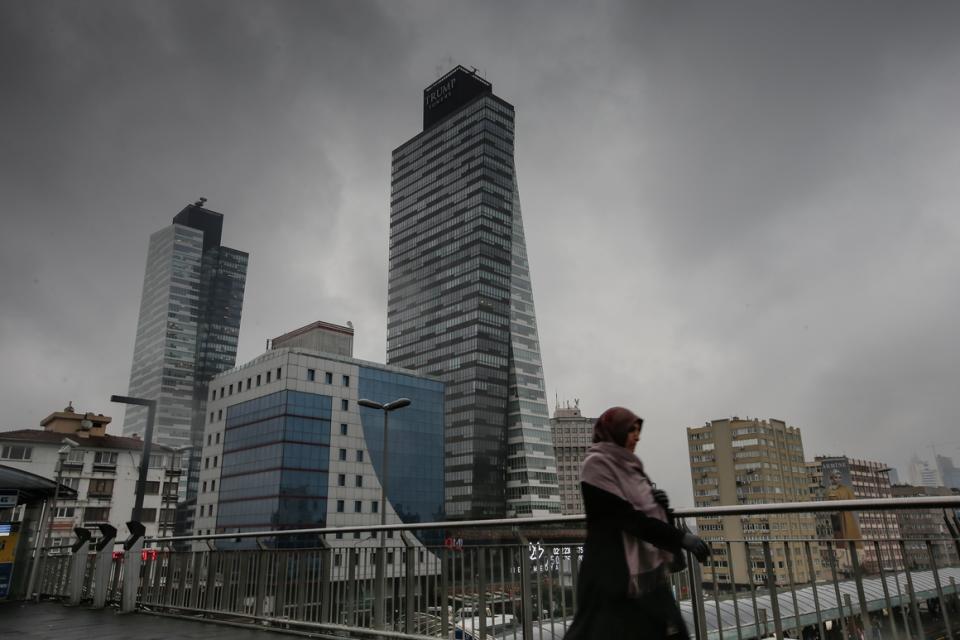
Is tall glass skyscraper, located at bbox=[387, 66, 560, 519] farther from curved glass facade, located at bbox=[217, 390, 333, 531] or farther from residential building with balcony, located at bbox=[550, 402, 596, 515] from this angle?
residential building with balcony, located at bbox=[550, 402, 596, 515]

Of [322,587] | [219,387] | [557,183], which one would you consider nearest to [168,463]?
[219,387]

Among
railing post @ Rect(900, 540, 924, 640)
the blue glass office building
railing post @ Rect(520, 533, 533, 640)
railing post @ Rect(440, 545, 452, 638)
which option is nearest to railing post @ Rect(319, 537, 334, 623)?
railing post @ Rect(440, 545, 452, 638)

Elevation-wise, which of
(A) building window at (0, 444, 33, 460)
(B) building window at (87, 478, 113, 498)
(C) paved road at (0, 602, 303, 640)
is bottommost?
(C) paved road at (0, 602, 303, 640)

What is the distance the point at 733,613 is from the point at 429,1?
46528 mm

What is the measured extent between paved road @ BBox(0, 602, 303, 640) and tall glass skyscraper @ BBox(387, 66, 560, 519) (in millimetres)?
107449

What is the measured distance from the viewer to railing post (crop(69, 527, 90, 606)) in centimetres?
1067

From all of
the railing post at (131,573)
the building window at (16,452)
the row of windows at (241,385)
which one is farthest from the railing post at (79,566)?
the building window at (16,452)

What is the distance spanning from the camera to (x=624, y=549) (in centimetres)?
296

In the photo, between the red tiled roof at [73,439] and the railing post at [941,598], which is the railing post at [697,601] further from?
the red tiled roof at [73,439]

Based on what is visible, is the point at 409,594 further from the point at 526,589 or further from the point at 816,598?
the point at 816,598

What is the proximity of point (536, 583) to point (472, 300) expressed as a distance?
122076 mm

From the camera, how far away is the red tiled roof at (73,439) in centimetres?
6694

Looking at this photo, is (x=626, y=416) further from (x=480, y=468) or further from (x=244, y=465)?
(x=480, y=468)

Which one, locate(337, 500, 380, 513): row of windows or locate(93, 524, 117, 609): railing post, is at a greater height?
locate(337, 500, 380, 513): row of windows
